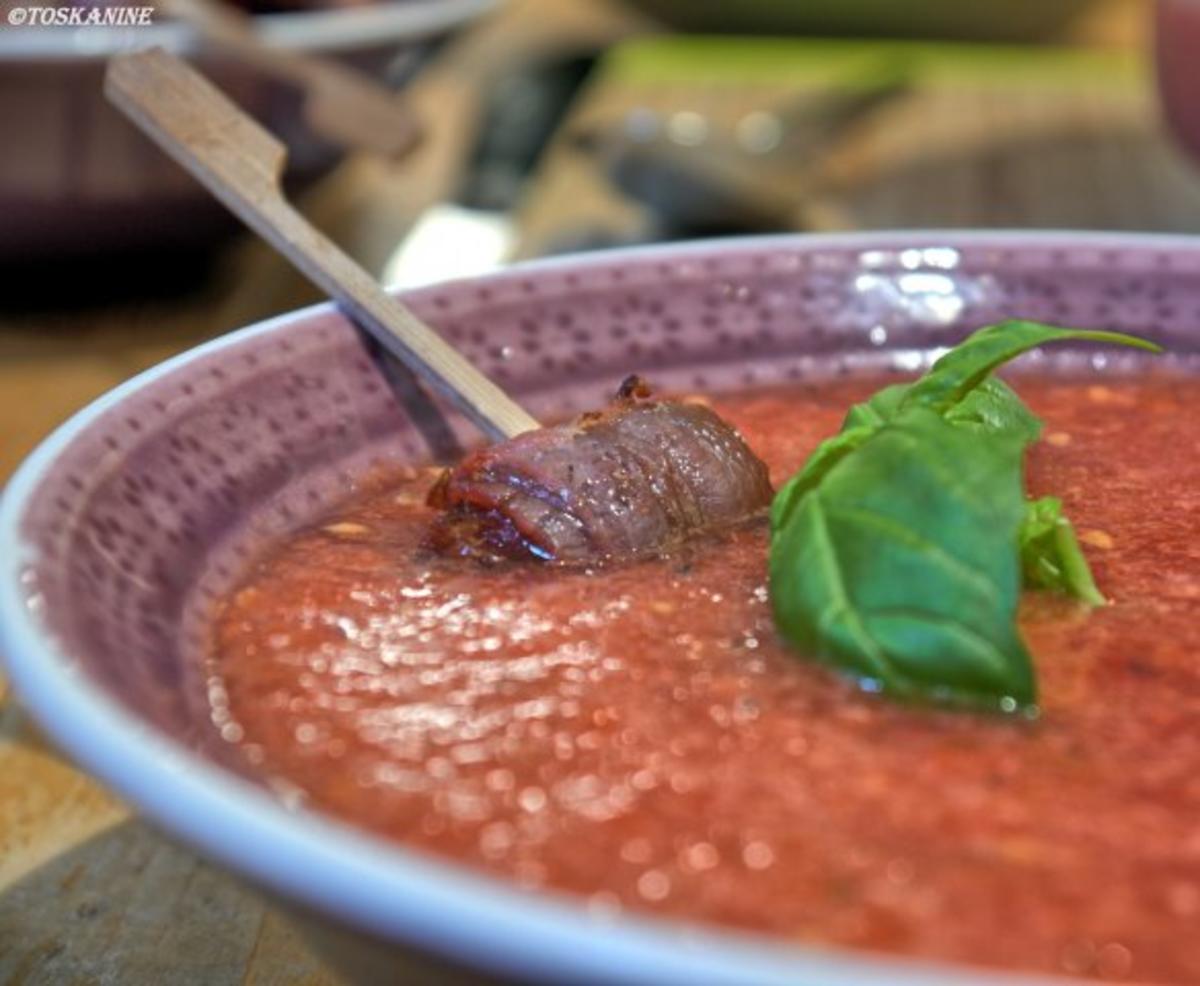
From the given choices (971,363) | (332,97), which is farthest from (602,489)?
(332,97)

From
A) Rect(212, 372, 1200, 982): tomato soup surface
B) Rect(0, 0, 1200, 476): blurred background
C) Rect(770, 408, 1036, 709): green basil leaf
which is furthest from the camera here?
Rect(0, 0, 1200, 476): blurred background

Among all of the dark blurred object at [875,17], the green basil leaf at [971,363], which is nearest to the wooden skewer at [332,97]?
the green basil leaf at [971,363]

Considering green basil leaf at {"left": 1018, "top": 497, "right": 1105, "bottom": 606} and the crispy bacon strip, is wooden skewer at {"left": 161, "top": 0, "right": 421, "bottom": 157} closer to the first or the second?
the crispy bacon strip

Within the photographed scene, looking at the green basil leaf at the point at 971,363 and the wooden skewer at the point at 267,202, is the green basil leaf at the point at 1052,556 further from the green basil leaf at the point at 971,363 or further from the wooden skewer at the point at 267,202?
the wooden skewer at the point at 267,202

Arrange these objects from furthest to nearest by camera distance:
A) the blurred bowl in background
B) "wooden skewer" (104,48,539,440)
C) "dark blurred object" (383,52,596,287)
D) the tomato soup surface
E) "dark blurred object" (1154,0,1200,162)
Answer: "dark blurred object" (383,52,596,287) → "dark blurred object" (1154,0,1200,162) → the blurred bowl in background → "wooden skewer" (104,48,539,440) → the tomato soup surface

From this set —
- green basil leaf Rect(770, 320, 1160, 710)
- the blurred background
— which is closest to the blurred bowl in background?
the blurred background

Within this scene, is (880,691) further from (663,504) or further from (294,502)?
(294,502)

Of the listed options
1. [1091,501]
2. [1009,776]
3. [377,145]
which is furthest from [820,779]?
[377,145]
